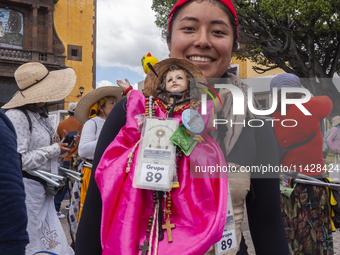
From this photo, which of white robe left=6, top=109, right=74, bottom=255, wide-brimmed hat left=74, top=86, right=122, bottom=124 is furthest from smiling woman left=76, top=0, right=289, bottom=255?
wide-brimmed hat left=74, top=86, right=122, bottom=124

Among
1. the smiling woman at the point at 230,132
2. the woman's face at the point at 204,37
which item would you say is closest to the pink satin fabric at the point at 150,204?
the smiling woman at the point at 230,132

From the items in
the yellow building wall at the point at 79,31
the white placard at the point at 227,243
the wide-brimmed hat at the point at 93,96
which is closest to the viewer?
the white placard at the point at 227,243

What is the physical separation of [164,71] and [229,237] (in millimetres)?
739

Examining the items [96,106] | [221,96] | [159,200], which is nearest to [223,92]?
[221,96]

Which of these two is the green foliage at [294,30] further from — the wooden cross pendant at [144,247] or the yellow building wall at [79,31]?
the yellow building wall at [79,31]

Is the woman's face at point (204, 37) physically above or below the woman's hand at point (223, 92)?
above

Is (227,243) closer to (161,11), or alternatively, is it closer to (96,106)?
(96,106)

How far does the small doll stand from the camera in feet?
3.12

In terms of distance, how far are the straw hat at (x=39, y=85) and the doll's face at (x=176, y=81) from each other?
8.00 ft

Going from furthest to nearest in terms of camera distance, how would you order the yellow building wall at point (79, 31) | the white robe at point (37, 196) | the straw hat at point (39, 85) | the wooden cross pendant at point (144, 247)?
the yellow building wall at point (79, 31), the straw hat at point (39, 85), the white robe at point (37, 196), the wooden cross pendant at point (144, 247)

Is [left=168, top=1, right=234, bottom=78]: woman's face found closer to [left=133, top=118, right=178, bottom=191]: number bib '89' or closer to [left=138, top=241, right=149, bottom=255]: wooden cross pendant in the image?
[left=133, top=118, right=178, bottom=191]: number bib '89'

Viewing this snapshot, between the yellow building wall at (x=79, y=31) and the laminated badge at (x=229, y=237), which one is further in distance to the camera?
the yellow building wall at (x=79, y=31)

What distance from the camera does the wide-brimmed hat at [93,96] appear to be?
4.37 meters

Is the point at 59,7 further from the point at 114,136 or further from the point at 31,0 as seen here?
the point at 114,136
